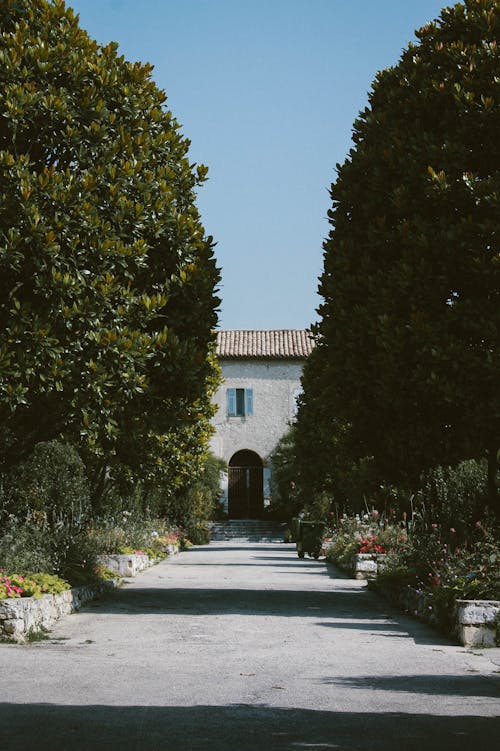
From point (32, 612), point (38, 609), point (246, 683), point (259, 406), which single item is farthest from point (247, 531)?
point (246, 683)

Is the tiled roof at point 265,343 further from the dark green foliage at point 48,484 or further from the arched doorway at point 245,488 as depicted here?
the dark green foliage at point 48,484

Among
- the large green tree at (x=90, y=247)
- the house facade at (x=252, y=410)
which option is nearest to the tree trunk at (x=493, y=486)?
the large green tree at (x=90, y=247)

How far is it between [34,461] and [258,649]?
9.94m

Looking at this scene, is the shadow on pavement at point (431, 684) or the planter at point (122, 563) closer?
the shadow on pavement at point (431, 684)

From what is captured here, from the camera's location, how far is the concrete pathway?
20.0ft

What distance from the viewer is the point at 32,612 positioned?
1130 cm

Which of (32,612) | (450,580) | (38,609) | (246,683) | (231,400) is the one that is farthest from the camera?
(231,400)

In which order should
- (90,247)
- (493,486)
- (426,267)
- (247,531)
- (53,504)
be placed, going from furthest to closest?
(247,531) → (53,504) → (493,486) → (426,267) → (90,247)

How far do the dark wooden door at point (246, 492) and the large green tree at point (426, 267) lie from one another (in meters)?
39.5

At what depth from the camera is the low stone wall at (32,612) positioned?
10688 millimetres

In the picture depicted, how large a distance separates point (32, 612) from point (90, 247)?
4959 mm

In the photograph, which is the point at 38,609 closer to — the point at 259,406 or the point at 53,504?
the point at 53,504

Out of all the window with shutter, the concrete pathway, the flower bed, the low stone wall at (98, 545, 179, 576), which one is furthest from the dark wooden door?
the concrete pathway

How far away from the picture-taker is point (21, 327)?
13016 millimetres
